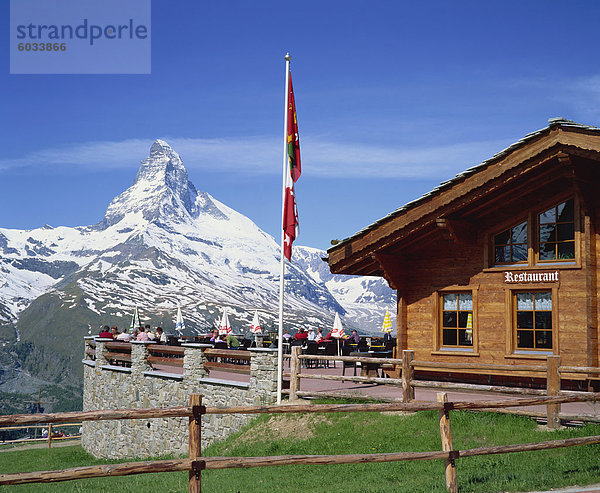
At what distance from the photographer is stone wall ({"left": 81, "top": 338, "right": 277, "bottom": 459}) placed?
17.1 meters

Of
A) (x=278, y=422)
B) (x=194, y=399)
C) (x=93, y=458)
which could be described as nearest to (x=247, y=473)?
(x=278, y=422)

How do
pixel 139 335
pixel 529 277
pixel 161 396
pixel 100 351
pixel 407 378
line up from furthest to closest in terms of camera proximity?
1. pixel 100 351
2. pixel 139 335
3. pixel 161 396
4. pixel 529 277
5. pixel 407 378

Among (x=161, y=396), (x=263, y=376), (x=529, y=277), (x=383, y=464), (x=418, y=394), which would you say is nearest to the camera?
(x=383, y=464)

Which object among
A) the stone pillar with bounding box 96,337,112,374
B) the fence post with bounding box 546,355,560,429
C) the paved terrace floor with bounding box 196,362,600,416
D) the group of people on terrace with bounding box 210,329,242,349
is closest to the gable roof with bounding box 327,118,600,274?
the paved terrace floor with bounding box 196,362,600,416

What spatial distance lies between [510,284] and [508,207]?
6.56 feet

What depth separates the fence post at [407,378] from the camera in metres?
14.1

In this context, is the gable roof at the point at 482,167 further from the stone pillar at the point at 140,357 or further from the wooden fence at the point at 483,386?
the stone pillar at the point at 140,357

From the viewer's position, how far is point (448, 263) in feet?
60.0

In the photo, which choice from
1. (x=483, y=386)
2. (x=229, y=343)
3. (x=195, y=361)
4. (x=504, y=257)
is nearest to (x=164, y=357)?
(x=195, y=361)

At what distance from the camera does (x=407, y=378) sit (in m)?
14.2

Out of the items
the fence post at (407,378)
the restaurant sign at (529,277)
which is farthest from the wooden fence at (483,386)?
the restaurant sign at (529,277)

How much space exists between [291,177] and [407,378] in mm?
5431

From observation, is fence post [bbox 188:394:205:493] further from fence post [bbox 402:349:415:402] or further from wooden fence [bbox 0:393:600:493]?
fence post [bbox 402:349:415:402]

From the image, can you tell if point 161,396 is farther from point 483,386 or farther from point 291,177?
point 483,386
